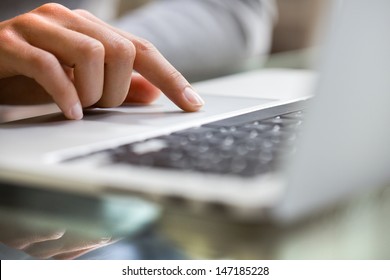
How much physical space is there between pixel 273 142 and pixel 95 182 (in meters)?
0.11

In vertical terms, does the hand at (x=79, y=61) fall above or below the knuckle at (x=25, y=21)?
below

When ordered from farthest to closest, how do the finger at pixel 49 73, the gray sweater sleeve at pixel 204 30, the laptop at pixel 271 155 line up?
1. the gray sweater sleeve at pixel 204 30
2. the finger at pixel 49 73
3. the laptop at pixel 271 155

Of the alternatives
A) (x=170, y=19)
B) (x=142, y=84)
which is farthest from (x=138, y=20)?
(x=142, y=84)

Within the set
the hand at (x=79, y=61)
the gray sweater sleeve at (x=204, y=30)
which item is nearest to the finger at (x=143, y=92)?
the hand at (x=79, y=61)

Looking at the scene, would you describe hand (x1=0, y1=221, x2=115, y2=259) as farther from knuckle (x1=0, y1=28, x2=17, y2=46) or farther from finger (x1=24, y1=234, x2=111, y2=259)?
knuckle (x1=0, y1=28, x2=17, y2=46)

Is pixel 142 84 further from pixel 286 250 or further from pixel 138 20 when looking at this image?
pixel 138 20

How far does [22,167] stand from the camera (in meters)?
0.35

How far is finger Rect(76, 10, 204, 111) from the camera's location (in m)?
0.54

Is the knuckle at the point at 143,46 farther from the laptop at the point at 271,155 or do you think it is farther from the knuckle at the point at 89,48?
the laptop at the point at 271,155

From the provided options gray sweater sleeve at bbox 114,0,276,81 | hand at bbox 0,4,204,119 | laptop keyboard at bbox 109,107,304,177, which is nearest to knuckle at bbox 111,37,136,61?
hand at bbox 0,4,204,119

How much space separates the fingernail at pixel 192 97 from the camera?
1.77 feet

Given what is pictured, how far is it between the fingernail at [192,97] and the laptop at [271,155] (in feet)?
0.39

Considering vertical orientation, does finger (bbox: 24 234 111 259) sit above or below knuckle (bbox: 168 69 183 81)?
below

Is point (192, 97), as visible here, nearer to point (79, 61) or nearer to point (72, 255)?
point (79, 61)
